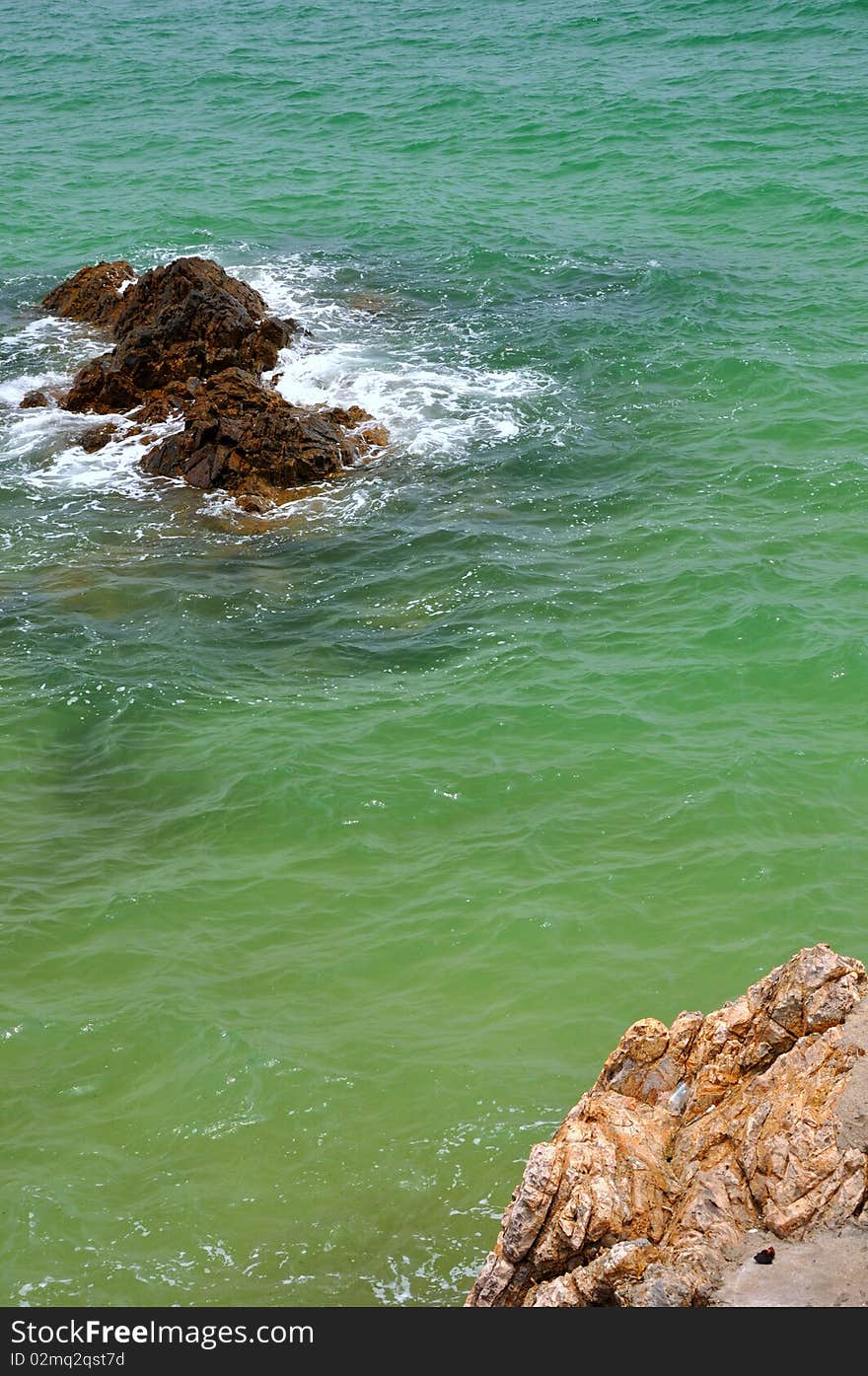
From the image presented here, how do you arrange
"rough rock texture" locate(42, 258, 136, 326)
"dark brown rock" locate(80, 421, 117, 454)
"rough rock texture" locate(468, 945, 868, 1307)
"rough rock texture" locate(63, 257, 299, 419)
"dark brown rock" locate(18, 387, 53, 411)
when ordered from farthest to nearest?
"rough rock texture" locate(42, 258, 136, 326) → "dark brown rock" locate(18, 387, 53, 411) → "rough rock texture" locate(63, 257, 299, 419) → "dark brown rock" locate(80, 421, 117, 454) → "rough rock texture" locate(468, 945, 868, 1307)

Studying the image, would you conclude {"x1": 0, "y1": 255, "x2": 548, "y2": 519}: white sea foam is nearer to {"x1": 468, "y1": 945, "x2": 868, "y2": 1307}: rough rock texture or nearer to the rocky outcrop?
the rocky outcrop

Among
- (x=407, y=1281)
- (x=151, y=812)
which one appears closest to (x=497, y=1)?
(x=151, y=812)

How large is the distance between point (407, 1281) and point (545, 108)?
42.1 m

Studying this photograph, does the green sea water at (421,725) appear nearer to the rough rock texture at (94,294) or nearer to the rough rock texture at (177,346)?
the rough rock texture at (94,294)

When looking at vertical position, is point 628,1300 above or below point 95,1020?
above

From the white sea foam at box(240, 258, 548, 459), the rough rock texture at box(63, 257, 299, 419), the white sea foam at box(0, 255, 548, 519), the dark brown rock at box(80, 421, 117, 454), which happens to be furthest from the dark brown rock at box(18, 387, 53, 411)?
the white sea foam at box(240, 258, 548, 459)

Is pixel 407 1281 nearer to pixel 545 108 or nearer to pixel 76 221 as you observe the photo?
pixel 76 221

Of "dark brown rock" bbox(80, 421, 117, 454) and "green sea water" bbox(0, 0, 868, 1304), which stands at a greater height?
"dark brown rock" bbox(80, 421, 117, 454)

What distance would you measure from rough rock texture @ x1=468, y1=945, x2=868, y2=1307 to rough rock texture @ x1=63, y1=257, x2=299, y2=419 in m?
20.5

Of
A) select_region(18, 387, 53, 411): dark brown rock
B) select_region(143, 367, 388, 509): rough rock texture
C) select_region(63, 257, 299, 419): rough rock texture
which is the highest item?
select_region(63, 257, 299, 419): rough rock texture

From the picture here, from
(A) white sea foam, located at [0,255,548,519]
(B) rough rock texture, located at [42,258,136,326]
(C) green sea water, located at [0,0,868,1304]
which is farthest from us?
(B) rough rock texture, located at [42,258,136,326]

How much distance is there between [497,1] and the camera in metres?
57.1

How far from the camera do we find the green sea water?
38.3 ft

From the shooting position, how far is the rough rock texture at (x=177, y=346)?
27.4m
